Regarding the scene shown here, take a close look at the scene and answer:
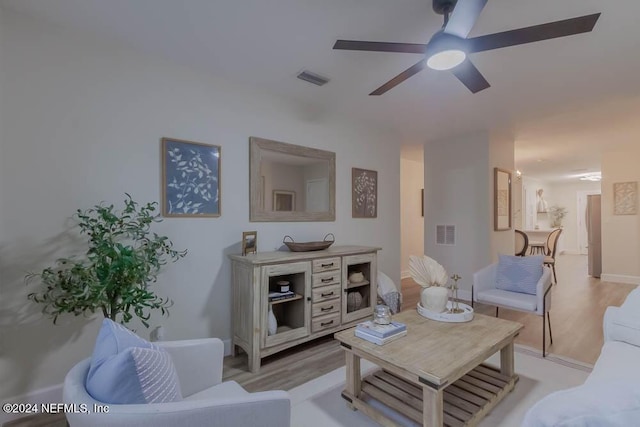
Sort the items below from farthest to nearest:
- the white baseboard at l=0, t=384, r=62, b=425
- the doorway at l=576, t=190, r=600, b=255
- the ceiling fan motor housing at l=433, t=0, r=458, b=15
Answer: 1. the doorway at l=576, t=190, r=600, b=255
2. the white baseboard at l=0, t=384, r=62, b=425
3. the ceiling fan motor housing at l=433, t=0, r=458, b=15

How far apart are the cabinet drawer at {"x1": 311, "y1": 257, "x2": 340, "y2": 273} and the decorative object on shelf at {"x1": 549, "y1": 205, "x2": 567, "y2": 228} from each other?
10.7 meters

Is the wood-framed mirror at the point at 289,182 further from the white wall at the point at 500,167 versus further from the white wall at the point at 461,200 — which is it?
the white wall at the point at 500,167

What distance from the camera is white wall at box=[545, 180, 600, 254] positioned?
1044 cm

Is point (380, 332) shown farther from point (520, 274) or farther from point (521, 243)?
point (521, 243)

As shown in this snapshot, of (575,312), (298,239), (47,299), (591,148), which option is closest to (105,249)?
(47,299)

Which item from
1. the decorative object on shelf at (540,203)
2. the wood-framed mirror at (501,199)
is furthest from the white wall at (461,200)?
the decorative object on shelf at (540,203)

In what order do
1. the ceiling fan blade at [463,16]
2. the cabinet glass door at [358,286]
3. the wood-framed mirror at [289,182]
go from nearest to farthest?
the ceiling fan blade at [463,16], the wood-framed mirror at [289,182], the cabinet glass door at [358,286]

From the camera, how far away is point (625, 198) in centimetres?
568

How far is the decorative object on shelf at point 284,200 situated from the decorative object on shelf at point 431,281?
1.40m

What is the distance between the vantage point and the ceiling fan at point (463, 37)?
1.50 m

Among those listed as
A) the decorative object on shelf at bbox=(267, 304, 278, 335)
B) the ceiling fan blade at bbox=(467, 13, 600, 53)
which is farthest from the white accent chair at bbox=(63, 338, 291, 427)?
the ceiling fan blade at bbox=(467, 13, 600, 53)

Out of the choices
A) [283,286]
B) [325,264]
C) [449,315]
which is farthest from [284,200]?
[449,315]

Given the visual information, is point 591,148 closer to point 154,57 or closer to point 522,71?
point 522,71

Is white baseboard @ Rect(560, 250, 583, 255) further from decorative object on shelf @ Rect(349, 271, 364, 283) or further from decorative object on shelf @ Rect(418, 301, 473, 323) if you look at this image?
decorative object on shelf @ Rect(418, 301, 473, 323)
